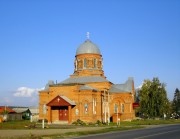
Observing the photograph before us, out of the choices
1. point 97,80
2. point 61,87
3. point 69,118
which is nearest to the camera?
point 69,118

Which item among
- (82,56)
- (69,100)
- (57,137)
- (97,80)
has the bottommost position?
(57,137)

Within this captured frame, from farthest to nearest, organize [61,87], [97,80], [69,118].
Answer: [97,80]
[61,87]
[69,118]

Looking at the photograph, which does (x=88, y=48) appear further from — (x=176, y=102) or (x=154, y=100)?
(x=176, y=102)

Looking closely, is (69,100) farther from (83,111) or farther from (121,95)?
(121,95)

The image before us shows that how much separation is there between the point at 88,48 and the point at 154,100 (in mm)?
18618

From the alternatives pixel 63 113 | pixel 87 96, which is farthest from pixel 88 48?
pixel 63 113

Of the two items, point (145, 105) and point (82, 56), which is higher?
point (82, 56)

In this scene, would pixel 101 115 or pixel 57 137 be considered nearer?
pixel 57 137

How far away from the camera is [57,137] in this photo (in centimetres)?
2402

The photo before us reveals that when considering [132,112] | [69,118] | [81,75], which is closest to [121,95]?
[132,112]

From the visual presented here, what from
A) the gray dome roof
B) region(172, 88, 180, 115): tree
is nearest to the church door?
the gray dome roof

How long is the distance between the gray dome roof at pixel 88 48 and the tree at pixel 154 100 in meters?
14.0

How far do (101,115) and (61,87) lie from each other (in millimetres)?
9277

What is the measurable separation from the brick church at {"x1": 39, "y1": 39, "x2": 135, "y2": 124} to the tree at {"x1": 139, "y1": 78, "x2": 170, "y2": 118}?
3.81m
